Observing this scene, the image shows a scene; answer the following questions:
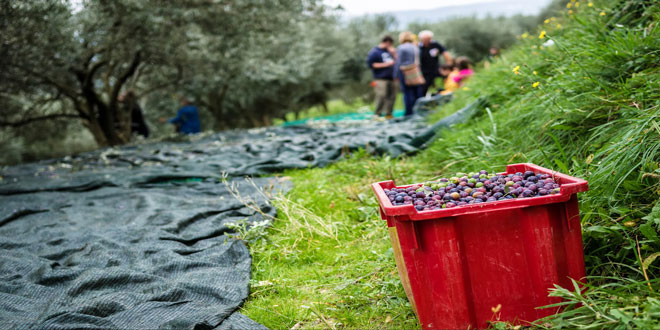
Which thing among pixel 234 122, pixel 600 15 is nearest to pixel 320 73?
pixel 234 122

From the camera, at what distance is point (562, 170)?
8.74ft

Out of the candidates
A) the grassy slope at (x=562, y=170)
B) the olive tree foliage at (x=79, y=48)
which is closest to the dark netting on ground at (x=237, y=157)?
the grassy slope at (x=562, y=170)

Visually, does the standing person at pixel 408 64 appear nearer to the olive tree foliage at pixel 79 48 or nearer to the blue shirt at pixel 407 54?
the blue shirt at pixel 407 54

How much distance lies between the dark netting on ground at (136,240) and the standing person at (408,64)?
3577 mm

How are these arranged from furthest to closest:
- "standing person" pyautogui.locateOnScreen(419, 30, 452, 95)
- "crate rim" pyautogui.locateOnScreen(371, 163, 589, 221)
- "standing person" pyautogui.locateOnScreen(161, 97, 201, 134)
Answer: "standing person" pyautogui.locateOnScreen(161, 97, 201, 134) → "standing person" pyautogui.locateOnScreen(419, 30, 452, 95) → "crate rim" pyautogui.locateOnScreen(371, 163, 589, 221)

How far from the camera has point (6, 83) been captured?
898cm

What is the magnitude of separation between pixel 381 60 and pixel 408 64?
63.2 inches

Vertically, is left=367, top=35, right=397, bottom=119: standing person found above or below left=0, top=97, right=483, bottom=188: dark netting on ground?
above

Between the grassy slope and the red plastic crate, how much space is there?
0.12 meters

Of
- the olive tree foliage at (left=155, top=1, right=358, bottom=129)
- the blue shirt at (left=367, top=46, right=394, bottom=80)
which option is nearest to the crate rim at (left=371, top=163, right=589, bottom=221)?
the olive tree foliage at (left=155, top=1, right=358, bottom=129)

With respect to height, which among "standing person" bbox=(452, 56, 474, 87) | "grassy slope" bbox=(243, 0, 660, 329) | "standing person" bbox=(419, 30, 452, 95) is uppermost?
"standing person" bbox=(419, 30, 452, 95)

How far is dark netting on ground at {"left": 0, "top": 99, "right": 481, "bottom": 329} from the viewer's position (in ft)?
7.29

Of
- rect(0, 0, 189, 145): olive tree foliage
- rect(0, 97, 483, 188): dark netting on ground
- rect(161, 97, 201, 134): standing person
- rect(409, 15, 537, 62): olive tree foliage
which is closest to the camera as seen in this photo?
rect(0, 97, 483, 188): dark netting on ground

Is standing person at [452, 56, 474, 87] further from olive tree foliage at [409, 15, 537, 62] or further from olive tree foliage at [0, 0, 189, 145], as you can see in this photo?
olive tree foliage at [409, 15, 537, 62]
